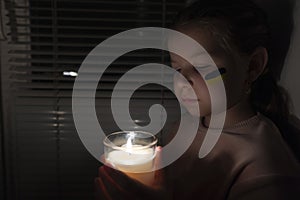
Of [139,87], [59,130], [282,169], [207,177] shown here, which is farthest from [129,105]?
[282,169]

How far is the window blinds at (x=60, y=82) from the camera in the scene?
1315 mm

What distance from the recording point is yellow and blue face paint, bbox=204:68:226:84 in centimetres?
92

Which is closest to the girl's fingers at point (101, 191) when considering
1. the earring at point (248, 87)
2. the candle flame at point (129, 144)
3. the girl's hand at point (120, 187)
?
the girl's hand at point (120, 187)

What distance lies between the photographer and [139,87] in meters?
1.37

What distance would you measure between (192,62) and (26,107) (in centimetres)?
69

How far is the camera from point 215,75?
92 centimetres

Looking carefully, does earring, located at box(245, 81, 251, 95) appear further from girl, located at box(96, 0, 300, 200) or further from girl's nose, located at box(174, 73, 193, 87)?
girl's nose, located at box(174, 73, 193, 87)

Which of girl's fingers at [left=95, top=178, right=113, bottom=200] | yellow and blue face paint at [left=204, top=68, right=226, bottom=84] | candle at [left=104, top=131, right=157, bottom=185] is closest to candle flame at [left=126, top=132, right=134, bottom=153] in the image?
candle at [left=104, top=131, right=157, bottom=185]

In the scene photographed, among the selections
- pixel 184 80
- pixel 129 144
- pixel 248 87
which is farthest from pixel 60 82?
pixel 248 87

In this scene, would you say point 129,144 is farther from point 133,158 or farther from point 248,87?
point 248,87

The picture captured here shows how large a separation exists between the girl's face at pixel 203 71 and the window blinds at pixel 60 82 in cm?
39

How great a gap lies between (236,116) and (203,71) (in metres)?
0.14

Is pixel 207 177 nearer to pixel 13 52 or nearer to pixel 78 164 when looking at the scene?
pixel 78 164

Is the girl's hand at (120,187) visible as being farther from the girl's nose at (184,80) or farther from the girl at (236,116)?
the girl's nose at (184,80)
